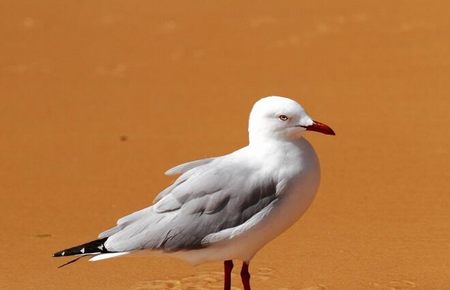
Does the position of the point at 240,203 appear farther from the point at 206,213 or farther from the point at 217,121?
the point at 217,121

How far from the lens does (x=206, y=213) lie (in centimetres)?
429

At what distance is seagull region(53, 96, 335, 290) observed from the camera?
4.25m

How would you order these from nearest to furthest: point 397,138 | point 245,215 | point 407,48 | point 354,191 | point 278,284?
point 245,215, point 278,284, point 354,191, point 397,138, point 407,48

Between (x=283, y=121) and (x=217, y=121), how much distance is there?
144 inches

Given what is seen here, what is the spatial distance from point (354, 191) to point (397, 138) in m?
1.16

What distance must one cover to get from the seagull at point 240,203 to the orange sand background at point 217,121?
618mm

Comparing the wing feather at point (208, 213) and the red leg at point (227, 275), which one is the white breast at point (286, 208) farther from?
the red leg at point (227, 275)

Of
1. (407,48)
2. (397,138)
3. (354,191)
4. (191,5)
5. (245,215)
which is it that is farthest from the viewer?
(191,5)

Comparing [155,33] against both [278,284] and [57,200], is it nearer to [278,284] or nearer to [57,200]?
[57,200]

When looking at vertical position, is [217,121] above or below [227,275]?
A: above

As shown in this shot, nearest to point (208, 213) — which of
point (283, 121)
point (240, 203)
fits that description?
point (240, 203)

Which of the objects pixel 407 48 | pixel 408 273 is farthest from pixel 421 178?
pixel 407 48

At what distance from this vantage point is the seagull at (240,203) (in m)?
4.25

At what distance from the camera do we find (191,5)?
1157 centimetres
